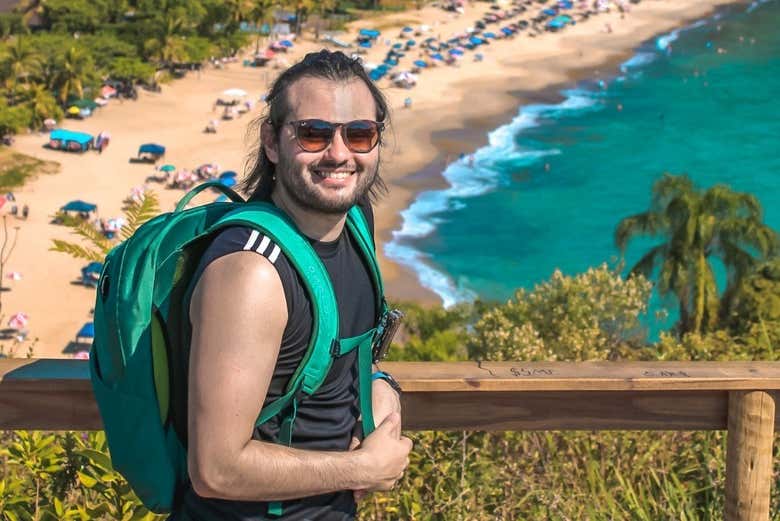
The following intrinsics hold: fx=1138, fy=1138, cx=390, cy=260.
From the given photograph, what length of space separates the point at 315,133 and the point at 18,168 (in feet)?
137

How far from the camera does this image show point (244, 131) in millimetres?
26500

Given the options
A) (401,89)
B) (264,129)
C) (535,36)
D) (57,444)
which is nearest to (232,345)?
(264,129)

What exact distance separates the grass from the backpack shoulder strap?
3900 centimetres

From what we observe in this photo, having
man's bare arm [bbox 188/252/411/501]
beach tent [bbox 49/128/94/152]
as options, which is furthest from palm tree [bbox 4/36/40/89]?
man's bare arm [bbox 188/252/411/501]

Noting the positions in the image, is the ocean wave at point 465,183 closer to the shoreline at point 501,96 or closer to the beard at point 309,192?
the shoreline at point 501,96

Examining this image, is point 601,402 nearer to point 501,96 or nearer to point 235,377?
point 235,377

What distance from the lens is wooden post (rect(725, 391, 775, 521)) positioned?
10.6 ft

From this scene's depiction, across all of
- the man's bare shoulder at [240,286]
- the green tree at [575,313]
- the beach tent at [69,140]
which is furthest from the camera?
the beach tent at [69,140]

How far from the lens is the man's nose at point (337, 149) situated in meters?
2.60

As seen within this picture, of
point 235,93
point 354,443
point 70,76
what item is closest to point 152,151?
point 235,93

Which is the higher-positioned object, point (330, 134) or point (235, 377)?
point (330, 134)

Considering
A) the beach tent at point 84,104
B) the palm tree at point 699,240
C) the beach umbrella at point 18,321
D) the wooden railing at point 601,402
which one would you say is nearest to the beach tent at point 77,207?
the beach umbrella at point 18,321

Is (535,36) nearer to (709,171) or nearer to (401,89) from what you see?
(401,89)

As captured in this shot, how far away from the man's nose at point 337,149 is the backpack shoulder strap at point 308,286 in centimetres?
21
